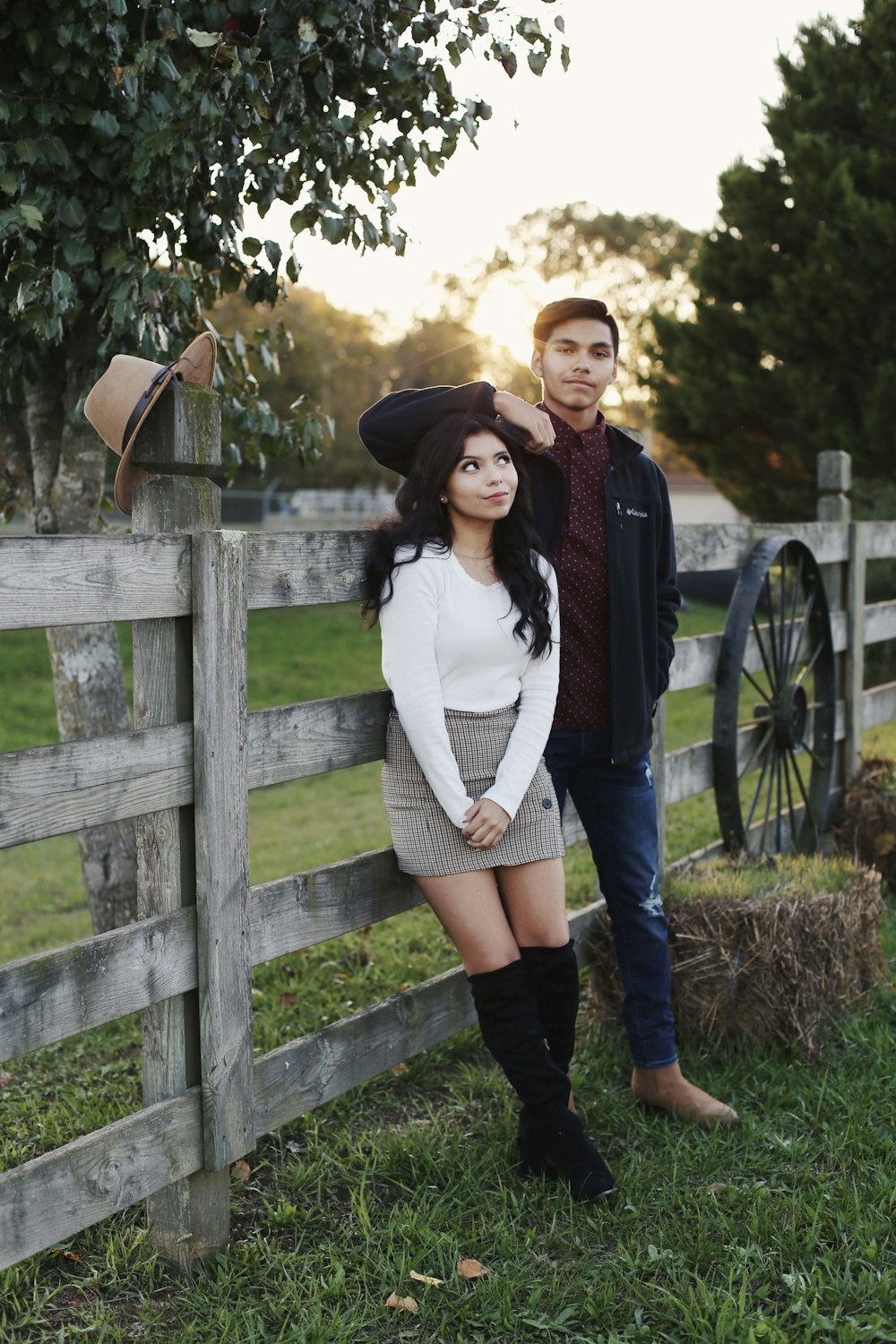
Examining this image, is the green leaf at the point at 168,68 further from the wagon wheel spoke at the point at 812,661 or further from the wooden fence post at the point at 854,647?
the wooden fence post at the point at 854,647

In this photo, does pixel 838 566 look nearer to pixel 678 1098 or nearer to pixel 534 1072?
pixel 678 1098

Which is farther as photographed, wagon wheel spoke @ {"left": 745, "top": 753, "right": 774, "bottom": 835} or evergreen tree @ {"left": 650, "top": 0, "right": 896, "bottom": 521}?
evergreen tree @ {"left": 650, "top": 0, "right": 896, "bottom": 521}

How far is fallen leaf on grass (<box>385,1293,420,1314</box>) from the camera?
2592 mm

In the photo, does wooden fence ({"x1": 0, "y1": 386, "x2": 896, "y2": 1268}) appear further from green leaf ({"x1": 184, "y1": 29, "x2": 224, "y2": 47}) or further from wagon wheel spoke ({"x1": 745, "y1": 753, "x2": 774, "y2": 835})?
wagon wheel spoke ({"x1": 745, "y1": 753, "x2": 774, "y2": 835})

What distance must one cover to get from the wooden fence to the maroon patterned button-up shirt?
0.53 m

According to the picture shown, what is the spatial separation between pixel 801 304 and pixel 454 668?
1406 centimetres

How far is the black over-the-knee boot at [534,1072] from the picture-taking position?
9.91 ft

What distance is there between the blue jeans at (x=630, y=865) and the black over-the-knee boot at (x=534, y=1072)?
56 cm

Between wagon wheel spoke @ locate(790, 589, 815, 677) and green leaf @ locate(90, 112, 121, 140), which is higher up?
green leaf @ locate(90, 112, 121, 140)

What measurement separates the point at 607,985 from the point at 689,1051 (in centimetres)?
31

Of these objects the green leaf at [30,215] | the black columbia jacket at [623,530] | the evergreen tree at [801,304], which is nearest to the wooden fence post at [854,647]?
the black columbia jacket at [623,530]

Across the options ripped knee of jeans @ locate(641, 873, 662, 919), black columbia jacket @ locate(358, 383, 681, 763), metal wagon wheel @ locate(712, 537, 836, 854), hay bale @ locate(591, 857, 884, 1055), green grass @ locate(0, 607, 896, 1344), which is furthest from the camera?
metal wagon wheel @ locate(712, 537, 836, 854)

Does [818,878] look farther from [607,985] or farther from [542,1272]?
[542,1272]

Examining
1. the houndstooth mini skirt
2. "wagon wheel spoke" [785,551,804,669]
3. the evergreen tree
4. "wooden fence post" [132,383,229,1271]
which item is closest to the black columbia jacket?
the houndstooth mini skirt
